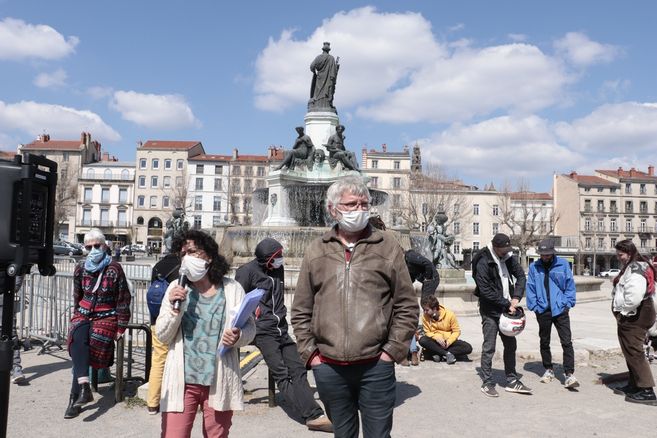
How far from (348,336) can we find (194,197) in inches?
3105

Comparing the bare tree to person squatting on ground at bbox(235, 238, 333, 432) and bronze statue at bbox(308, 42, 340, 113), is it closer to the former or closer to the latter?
bronze statue at bbox(308, 42, 340, 113)

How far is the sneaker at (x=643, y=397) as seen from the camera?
221 inches

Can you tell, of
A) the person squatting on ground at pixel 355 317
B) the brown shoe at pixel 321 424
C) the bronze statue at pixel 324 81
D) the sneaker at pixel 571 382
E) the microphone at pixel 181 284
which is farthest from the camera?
the bronze statue at pixel 324 81

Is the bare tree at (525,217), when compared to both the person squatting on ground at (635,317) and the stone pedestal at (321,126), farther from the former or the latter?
the person squatting on ground at (635,317)

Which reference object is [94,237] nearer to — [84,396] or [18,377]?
[84,396]

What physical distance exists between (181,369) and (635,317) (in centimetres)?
520

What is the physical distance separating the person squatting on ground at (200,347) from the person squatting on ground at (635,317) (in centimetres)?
461

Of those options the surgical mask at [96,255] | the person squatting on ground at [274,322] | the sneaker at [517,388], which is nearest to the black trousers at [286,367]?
the person squatting on ground at [274,322]

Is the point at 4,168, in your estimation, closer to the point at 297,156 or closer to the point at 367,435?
the point at 367,435

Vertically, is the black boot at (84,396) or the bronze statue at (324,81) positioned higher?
the bronze statue at (324,81)

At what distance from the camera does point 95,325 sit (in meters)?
5.18

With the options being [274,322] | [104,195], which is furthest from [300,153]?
[104,195]

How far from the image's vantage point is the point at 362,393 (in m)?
2.96

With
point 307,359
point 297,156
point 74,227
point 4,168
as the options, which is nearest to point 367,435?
point 307,359
